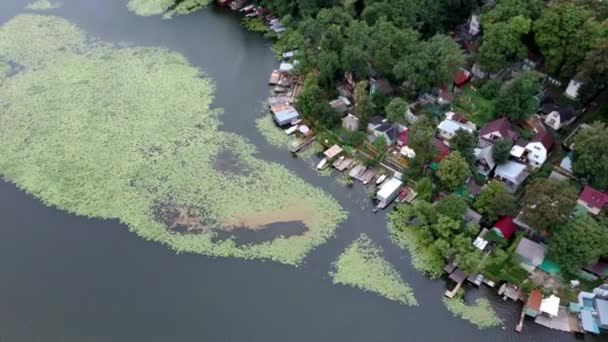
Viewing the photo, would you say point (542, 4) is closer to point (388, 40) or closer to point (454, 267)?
point (388, 40)

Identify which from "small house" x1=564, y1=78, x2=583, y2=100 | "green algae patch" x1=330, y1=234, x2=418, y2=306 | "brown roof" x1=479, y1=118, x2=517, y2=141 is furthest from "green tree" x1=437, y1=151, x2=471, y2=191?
"small house" x1=564, y1=78, x2=583, y2=100

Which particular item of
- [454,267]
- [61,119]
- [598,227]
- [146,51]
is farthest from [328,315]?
[146,51]

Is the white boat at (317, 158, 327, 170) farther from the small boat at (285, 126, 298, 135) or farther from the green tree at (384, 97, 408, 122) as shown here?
the green tree at (384, 97, 408, 122)

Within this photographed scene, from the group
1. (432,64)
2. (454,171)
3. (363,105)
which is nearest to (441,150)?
(454,171)

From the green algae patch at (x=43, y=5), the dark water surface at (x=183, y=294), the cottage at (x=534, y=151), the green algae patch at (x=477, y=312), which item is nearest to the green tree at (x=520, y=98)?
the cottage at (x=534, y=151)

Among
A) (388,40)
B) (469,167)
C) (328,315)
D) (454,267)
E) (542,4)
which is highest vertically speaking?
(542,4)

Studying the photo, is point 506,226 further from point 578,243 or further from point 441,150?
point 441,150

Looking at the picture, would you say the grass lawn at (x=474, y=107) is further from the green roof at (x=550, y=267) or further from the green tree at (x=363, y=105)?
the green roof at (x=550, y=267)
